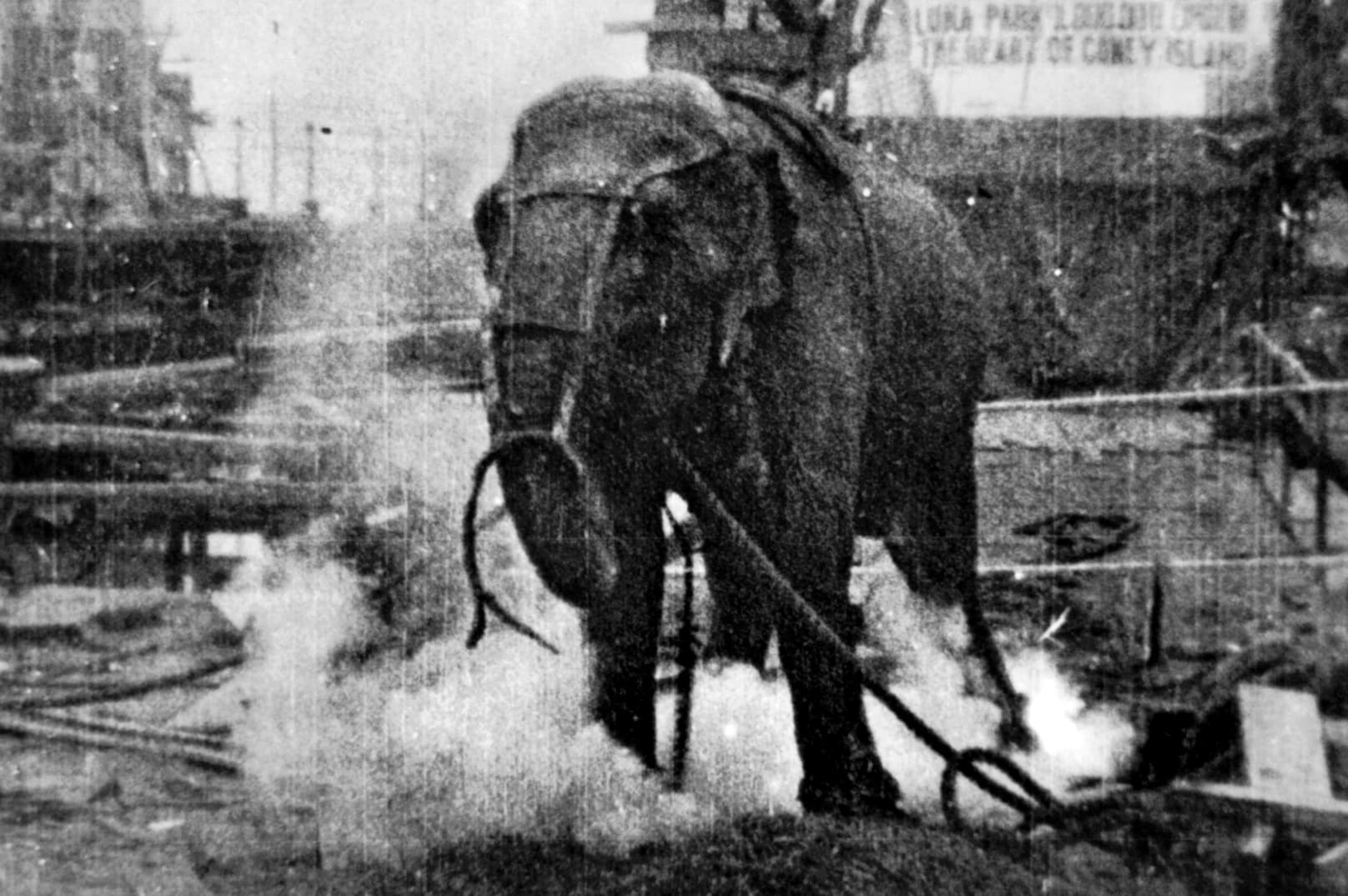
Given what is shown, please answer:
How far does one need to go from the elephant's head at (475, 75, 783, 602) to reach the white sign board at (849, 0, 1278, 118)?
601 millimetres

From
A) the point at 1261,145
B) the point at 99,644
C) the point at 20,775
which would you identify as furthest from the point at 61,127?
the point at 1261,145

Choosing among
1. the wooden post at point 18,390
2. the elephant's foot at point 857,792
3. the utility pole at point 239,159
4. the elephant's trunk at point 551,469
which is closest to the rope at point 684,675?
the elephant's trunk at point 551,469

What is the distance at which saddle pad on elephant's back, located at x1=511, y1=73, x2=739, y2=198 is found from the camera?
338 cm

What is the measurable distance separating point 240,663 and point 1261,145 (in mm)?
3709

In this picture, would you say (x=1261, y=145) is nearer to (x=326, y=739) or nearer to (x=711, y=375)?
(x=711, y=375)

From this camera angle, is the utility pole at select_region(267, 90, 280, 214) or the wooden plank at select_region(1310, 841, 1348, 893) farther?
the utility pole at select_region(267, 90, 280, 214)

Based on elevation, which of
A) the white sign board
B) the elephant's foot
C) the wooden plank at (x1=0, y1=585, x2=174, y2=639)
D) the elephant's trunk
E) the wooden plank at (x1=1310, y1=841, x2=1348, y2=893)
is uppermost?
the white sign board

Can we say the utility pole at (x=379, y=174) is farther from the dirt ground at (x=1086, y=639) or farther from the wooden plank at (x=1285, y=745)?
the wooden plank at (x=1285, y=745)

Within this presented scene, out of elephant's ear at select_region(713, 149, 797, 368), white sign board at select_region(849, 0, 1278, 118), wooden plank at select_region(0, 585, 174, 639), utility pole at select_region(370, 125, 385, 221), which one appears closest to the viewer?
elephant's ear at select_region(713, 149, 797, 368)

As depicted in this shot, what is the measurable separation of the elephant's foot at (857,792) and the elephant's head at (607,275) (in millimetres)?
964

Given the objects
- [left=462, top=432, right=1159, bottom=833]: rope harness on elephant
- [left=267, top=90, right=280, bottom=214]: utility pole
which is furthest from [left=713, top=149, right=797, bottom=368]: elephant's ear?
[left=267, top=90, right=280, bottom=214]: utility pole

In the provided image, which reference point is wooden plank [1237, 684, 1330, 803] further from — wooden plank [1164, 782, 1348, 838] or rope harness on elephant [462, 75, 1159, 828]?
rope harness on elephant [462, 75, 1159, 828]

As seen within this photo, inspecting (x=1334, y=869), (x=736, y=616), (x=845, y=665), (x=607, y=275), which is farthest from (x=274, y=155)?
(x=1334, y=869)

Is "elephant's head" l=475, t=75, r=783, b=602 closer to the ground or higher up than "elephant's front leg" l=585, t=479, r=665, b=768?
higher up
